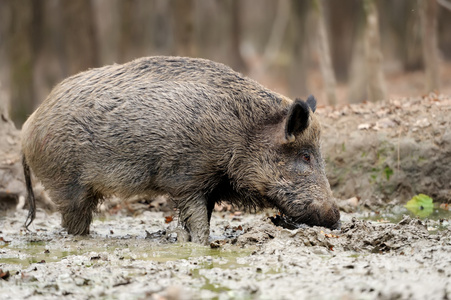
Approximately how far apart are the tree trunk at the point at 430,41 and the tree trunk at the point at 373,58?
1.16 meters

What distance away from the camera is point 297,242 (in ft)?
21.4

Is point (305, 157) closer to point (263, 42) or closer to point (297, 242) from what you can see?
point (297, 242)

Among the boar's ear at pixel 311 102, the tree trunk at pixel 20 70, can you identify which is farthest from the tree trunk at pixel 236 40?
the boar's ear at pixel 311 102

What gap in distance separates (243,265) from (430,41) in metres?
10.3

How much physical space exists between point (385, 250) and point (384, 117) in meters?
4.71

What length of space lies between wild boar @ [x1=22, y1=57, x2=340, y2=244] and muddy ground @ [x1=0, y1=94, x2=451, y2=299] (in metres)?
0.44

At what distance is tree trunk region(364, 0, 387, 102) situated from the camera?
13.9 meters

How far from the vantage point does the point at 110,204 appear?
1059 centimetres

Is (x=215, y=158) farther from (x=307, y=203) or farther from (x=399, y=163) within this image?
(x=399, y=163)

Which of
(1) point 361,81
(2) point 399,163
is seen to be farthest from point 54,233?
(1) point 361,81

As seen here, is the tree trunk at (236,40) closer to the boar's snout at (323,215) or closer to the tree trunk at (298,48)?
the tree trunk at (298,48)

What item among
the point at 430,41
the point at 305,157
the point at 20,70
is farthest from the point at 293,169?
the point at 20,70

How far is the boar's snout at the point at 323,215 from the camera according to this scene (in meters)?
7.12

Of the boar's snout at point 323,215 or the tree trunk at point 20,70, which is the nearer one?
the boar's snout at point 323,215
